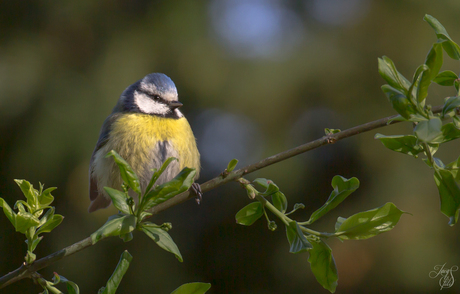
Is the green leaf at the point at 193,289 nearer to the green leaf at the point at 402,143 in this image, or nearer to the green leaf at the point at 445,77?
the green leaf at the point at 402,143

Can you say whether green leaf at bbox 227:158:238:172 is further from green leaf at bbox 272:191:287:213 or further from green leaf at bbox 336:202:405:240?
green leaf at bbox 336:202:405:240

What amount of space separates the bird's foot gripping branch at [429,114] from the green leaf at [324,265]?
0.23 m

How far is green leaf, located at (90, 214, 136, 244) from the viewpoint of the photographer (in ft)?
2.25

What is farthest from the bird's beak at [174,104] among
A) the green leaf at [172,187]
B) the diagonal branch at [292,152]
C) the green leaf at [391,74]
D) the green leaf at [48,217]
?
the green leaf at [391,74]

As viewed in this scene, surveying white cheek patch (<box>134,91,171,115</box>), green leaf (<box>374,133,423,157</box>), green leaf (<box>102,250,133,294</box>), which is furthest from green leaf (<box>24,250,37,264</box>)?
white cheek patch (<box>134,91,171,115</box>)

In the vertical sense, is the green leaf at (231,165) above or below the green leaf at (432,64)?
below

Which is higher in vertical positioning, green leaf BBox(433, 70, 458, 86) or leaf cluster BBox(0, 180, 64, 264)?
green leaf BBox(433, 70, 458, 86)

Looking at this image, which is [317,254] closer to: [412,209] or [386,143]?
[386,143]

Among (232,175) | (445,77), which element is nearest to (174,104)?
(232,175)

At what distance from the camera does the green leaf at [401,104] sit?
2.19 ft

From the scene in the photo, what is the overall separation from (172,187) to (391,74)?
404mm

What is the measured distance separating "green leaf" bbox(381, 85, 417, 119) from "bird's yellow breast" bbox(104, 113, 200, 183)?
64.1 inches

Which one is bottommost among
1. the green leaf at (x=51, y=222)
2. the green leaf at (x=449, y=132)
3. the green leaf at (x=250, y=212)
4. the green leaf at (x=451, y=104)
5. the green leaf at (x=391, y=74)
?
the green leaf at (x=250, y=212)

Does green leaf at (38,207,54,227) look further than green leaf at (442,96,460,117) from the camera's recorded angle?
Yes
